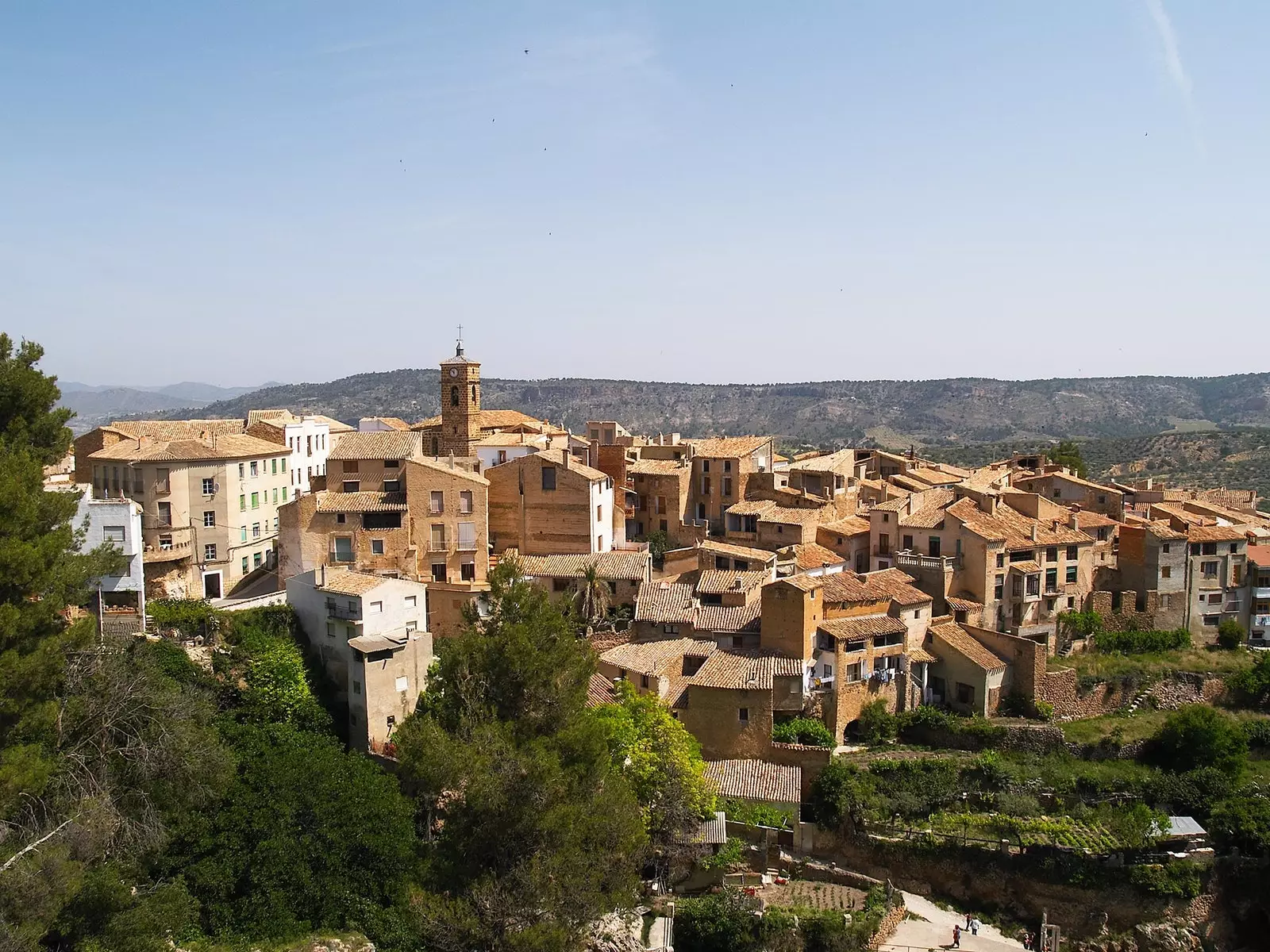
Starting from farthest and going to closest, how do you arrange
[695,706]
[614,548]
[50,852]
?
[614,548] < [695,706] < [50,852]

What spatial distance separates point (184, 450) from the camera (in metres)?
39.2

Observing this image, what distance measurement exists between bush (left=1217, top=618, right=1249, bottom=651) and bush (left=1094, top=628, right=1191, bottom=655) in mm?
2190

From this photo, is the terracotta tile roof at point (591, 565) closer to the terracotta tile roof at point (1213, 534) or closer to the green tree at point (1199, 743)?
the green tree at point (1199, 743)

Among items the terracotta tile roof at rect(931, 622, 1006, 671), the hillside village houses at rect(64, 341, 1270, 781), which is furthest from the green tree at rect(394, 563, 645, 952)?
the terracotta tile roof at rect(931, 622, 1006, 671)

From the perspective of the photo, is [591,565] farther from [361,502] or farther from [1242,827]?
[1242,827]

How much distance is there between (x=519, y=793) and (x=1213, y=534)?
34572mm

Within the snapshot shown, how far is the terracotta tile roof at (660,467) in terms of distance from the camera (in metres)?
51.3

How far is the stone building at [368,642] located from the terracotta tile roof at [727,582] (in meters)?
10.7

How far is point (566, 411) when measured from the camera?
650 ft

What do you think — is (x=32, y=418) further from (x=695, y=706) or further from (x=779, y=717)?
(x=779, y=717)

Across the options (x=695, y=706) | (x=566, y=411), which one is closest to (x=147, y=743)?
(x=695, y=706)

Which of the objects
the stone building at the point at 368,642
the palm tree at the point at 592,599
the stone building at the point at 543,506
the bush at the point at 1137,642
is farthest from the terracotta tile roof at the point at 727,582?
the bush at the point at 1137,642

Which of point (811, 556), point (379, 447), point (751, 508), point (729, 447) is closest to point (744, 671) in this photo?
point (811, 556)

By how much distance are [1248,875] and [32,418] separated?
3862cm
